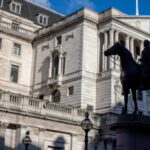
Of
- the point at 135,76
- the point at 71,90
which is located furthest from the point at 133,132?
the point at 71,90

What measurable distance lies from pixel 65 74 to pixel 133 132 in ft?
114

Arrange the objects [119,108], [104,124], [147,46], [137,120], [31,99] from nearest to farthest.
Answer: [137,120], [147,46], [31,99], [104,124], [119,108]

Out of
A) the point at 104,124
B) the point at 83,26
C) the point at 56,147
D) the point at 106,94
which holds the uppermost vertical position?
the point at 83,26

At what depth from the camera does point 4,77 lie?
5281cm

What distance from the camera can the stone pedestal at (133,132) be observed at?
51.9 feet

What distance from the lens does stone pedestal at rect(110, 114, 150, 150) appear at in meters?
15.8

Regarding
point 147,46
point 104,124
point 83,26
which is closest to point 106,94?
point 104,124

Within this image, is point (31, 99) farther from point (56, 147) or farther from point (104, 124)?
point (104, 124)

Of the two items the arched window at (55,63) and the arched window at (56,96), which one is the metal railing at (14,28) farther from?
the arched window at (56,96)

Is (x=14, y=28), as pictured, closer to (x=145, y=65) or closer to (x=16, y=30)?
(x=16, y=30)

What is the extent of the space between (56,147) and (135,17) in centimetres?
2364

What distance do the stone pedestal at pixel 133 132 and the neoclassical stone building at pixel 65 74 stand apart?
786 inches

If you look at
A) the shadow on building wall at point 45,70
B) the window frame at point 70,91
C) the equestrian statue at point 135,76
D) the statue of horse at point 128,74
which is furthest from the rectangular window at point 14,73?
the equestrian statue at point 135,76

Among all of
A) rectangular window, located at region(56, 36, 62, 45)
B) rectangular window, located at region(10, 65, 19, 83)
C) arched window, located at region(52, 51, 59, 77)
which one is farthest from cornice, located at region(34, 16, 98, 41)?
rectangular window, located at region(10, 65, 19, 83)
